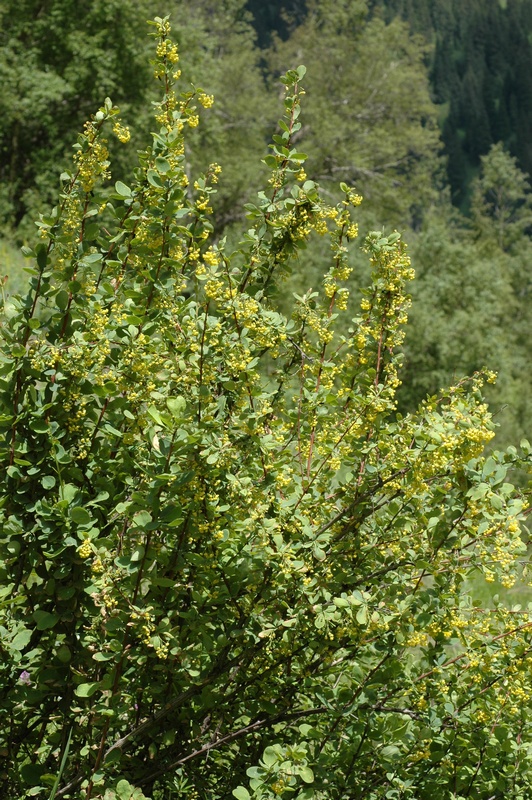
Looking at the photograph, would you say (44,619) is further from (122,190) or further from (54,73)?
(54,73)

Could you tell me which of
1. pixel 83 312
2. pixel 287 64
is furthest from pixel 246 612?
pixel 287 64

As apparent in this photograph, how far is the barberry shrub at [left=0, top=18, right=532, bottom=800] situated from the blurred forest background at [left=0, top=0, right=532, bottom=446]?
6.40 meters

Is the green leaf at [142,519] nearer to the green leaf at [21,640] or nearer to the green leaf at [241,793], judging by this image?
the green leaf at [21,640]

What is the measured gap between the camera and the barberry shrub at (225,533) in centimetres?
254

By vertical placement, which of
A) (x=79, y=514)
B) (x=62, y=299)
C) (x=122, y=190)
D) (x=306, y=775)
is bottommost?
(x=306, y=775)

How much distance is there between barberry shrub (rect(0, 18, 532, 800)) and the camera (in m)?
2.54

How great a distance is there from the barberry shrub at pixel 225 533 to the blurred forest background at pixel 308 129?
640 centimetres

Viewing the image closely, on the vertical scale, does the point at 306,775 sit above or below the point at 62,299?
below

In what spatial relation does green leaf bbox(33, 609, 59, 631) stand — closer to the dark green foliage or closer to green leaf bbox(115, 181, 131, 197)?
green leaf bbox(115, 181, 131, 197)

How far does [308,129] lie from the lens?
29.8 metres

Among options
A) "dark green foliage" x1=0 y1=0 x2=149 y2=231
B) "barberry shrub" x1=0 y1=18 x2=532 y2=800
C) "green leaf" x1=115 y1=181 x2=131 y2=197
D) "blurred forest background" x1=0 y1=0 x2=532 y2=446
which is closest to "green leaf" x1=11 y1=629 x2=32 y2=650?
"barberry shrub" x1=0 y1=18 x2=532 y2=800

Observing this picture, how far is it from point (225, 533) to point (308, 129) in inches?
1133

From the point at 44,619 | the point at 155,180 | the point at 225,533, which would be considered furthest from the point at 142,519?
the point at 155,180

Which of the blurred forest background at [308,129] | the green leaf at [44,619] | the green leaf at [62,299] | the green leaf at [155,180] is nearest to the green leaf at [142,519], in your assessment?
the green leaf at [44,619]
